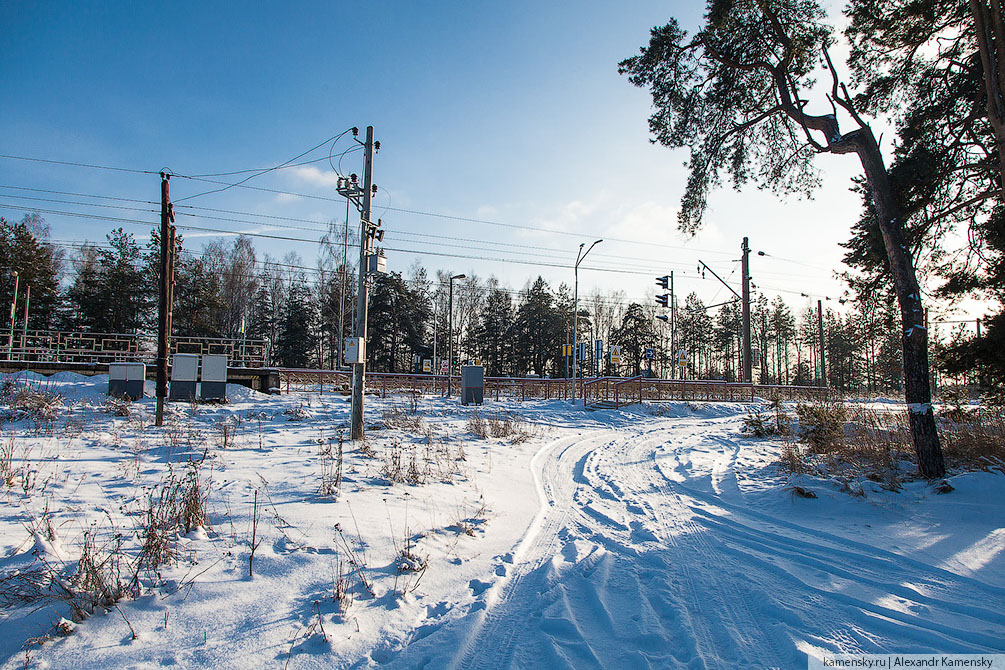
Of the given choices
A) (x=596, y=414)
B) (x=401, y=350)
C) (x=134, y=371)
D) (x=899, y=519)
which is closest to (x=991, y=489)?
(x=899, y=519)

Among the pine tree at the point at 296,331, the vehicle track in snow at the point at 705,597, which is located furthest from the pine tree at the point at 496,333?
the vehicle track in snow at the point at 705,597

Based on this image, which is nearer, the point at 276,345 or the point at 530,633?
the point at 530,633

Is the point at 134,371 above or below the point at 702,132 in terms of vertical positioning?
below

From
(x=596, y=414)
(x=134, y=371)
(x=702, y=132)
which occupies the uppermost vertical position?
(x=702, y=132)

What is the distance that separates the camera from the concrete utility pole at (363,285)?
421 inches

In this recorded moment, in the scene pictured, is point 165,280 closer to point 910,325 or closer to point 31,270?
point 910,325

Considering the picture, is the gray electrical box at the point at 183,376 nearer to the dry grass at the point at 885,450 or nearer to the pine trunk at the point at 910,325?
the dry grass at the point at 885,450

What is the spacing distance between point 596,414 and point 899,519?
49.7 ft

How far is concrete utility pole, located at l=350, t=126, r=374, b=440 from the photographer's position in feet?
35.1

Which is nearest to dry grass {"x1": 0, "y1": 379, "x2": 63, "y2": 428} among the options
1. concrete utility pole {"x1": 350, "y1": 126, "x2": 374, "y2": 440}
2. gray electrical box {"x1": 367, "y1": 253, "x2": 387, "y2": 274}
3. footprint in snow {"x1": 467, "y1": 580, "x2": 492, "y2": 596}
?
concrete utility pole {"x1": 350, "y1": 126, "x2": 374, "y2": 440}

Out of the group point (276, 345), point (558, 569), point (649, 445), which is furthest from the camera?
point (276, 345)

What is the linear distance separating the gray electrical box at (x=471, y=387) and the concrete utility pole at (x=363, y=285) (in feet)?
34.6

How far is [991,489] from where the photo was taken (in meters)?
5.88

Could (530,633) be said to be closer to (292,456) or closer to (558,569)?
(558,569)
